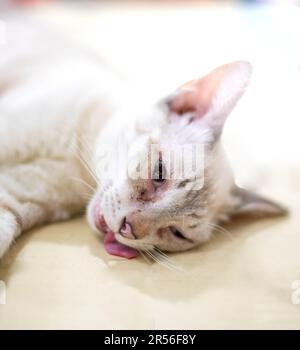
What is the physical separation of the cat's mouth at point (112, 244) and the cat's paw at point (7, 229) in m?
0.20

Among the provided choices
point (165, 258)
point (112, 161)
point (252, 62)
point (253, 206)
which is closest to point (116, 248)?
point (165, 258)

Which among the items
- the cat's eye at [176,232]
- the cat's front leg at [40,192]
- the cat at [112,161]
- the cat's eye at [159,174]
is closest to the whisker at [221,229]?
the cat at [112,161]

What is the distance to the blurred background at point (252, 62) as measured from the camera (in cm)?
128

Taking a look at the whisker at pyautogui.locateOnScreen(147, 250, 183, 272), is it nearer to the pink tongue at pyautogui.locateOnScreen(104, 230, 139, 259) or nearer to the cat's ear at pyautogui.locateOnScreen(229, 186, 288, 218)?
the pink tongue at pyautogui.locateOnScreen(104, 230, 139, 259)

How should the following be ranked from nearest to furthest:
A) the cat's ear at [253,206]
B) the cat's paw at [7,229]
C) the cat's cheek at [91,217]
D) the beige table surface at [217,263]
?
1. the beige table surface at [217,263]
2. the cat's paw at [7,229]
3. the cat's cheek at [91,217]
4. the cat's ear at [253,206]

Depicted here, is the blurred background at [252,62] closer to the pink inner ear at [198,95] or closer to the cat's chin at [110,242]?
the pink inner ear at [198,95]

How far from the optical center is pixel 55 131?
137 cm

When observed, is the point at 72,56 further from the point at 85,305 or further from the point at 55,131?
the point at 85,305

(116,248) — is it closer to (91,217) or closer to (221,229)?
(91,217)

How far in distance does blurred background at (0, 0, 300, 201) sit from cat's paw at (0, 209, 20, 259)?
1.90 ft

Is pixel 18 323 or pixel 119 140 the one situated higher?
pixel 119 140
